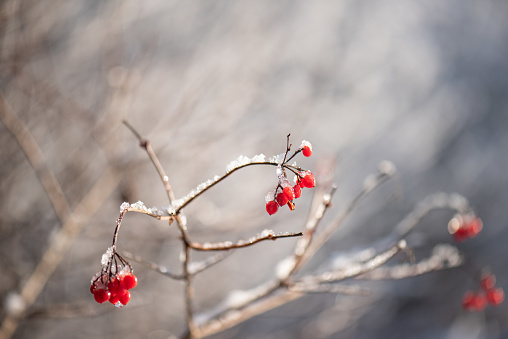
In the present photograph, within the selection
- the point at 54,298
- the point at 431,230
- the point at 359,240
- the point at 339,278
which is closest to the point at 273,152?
the point at 339,278

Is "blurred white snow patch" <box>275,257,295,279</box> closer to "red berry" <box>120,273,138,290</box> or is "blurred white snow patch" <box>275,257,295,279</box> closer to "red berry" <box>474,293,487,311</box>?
"red berry" <box>120,273,138,290</box>

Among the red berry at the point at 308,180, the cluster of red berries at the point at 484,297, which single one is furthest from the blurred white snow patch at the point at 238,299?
the cluster of red berries at the point at 484,297

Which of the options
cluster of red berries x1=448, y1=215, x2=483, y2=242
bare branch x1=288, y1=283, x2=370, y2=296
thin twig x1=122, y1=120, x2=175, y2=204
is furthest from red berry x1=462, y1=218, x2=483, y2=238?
thin twig x1=122, y1=120, x2=175, y2=204

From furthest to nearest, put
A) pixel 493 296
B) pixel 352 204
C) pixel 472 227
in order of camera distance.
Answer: pixel 493 296
pixel 472 227
pixel 352 204

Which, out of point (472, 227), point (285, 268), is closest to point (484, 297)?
point (472, 227)

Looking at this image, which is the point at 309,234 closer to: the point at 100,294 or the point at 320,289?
the point at 320,289
